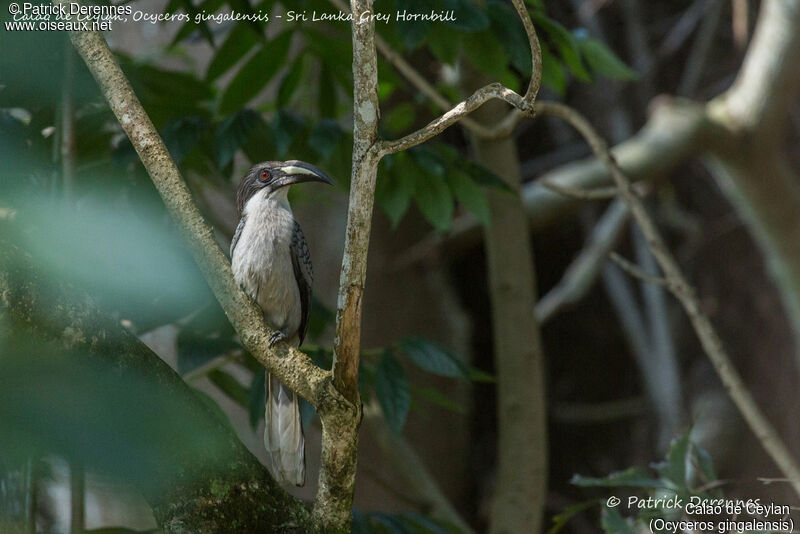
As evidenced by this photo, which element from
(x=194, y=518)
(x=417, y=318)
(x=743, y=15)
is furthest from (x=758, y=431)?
(x=743, y=15)

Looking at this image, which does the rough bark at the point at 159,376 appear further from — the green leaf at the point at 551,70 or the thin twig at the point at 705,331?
the green leaf at the point at 551,70

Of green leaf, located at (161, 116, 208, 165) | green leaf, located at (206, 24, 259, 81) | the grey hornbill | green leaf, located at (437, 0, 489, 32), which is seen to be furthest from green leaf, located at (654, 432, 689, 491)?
green leaf, located at (206, 24, 259, 81)

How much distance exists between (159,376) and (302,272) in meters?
1.14

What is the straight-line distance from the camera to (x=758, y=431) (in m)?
2.86

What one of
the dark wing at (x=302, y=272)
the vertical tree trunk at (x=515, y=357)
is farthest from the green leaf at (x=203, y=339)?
the vertical tree trunk at (x=515, y=357)

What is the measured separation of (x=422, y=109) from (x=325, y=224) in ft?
2.85

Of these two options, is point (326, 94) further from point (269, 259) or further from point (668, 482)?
point (668, 482)

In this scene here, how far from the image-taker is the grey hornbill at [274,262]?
273 centimetres

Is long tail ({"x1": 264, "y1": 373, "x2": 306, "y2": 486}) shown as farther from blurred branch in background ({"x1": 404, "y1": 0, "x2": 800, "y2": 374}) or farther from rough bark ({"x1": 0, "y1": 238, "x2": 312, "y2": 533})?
blurred branch in background ({"x1": 404, "y1": 0, "x2": 800, "y2": 374})

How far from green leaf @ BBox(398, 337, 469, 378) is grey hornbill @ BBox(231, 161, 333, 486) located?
41 centimetres

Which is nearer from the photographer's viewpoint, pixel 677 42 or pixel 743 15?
pixel 743 15

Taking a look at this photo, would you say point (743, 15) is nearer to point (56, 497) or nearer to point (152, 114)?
point (152, 114)

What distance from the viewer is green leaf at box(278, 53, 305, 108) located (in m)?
3.14

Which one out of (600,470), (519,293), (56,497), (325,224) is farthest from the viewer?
(600,470)
